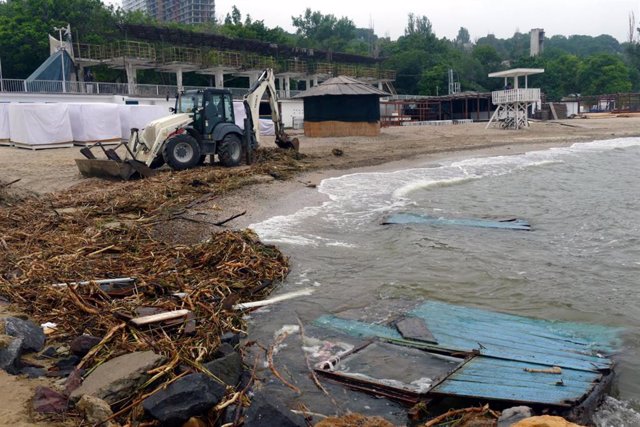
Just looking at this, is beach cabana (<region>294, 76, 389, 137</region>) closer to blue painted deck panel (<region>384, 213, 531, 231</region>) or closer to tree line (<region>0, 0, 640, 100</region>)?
blue painted deck panel (<region>384, 213, 531, 231</region>)

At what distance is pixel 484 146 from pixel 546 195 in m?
12.8

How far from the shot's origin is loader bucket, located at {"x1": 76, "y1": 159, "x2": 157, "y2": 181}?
16281 millimetres

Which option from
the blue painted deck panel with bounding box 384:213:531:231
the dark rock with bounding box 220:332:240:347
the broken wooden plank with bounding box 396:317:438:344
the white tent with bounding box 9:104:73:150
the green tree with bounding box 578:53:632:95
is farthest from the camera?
the green tree with bounding box 578:53:632:95

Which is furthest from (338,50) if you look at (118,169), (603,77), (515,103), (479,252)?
(479,252)

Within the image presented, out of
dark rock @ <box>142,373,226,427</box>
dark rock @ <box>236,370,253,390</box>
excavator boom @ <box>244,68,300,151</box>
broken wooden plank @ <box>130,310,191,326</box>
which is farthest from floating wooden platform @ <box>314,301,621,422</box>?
excavator boom @ <box>244,68,300,151</box>

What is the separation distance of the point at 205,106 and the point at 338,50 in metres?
76.2

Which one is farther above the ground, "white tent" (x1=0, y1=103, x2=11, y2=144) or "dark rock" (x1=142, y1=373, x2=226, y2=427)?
"white tent" (x1=0, y1=103, x2=11, y2=144)

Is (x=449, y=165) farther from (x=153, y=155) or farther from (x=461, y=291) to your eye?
(x=461, y=291)

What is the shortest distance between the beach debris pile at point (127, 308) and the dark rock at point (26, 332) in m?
0.01

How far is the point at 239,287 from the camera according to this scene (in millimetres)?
8039

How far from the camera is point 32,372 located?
5180mm

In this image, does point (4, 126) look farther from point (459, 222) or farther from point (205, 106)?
point (459, 222)

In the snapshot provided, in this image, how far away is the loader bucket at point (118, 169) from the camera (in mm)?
16281

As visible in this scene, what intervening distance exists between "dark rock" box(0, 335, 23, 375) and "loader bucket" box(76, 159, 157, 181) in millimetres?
11299
